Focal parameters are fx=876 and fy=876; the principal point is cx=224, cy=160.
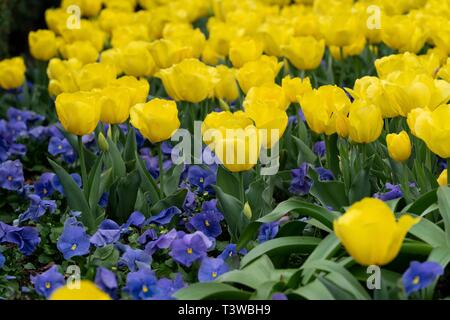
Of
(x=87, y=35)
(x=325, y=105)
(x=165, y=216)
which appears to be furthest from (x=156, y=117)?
(x=87, y=35)

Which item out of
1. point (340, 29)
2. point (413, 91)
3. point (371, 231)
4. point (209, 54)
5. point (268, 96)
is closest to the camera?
point (371, 231)

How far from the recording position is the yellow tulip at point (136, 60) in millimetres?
4414

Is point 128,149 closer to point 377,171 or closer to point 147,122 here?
point 147,122

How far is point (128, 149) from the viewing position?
400 cm

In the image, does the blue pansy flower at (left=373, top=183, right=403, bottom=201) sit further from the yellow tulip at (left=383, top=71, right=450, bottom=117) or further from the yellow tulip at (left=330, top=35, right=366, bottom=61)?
the yellow tulip at (left=330, top=35, right=366, bottom=61)

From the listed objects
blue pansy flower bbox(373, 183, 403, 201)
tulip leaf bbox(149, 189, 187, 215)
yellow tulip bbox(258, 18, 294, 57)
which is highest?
yellow tulip bbox(258, 18, 294, 57)

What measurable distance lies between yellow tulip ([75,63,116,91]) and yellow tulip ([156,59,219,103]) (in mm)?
311

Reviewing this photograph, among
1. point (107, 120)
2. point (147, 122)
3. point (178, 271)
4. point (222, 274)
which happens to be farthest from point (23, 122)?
point (222, 274)

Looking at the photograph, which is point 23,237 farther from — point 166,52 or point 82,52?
point 82,52

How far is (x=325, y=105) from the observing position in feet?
10.9

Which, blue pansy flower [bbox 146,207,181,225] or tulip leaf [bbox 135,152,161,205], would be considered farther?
tulip leaf [bbox 135,152,161,205]

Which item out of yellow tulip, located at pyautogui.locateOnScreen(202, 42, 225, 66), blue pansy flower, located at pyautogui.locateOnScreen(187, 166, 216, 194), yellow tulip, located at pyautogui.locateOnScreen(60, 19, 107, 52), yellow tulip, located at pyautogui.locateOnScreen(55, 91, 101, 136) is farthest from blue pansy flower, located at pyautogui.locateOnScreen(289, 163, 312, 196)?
yellow tulip, located at pyautogui.locateOnScreen(60, 19, 107, 52)

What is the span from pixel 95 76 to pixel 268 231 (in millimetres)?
1251

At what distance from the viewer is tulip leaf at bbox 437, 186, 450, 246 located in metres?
2.80
